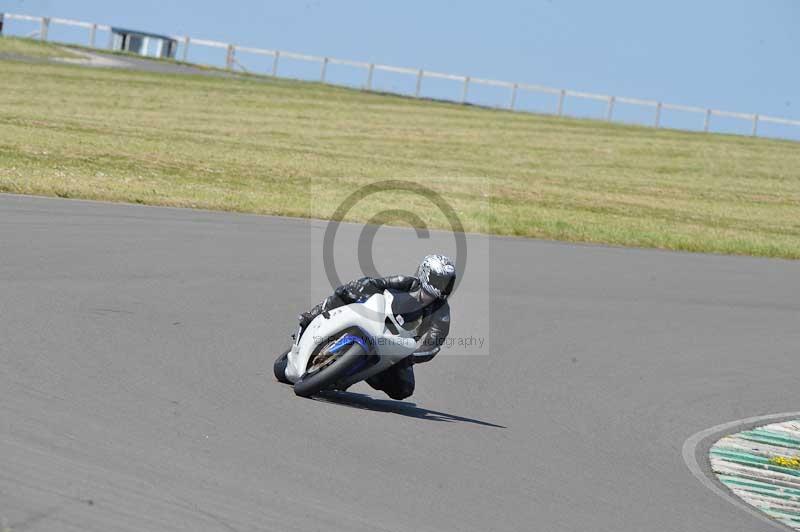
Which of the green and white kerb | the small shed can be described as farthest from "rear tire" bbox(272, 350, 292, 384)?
the small shed

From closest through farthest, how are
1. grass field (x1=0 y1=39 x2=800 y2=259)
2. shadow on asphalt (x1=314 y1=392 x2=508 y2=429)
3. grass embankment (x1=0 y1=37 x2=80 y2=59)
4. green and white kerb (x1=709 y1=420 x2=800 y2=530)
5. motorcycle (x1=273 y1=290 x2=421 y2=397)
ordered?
green and white kerb (x1=709 y1=420 x2=800 y2=530) < motorcycle (x1=273 y1=290 x2=421 y2=397) < shadow on asphalt (x1=314 y1=392 x2=508 y2=429) < grass field (x1=0 y1=39 x2=800 y2=259) < grass embankment (x1=0 y1=37 x2=80 y2=59)

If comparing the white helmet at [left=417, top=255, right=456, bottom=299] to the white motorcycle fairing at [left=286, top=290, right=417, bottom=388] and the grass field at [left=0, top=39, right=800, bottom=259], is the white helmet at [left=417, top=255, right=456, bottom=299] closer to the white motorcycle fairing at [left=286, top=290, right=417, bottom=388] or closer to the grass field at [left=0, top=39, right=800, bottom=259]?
the white motorcycle fairing at [left=286, top=290, right=417, bottom=388]

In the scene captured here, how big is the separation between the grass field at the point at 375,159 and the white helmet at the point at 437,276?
39.3 feet

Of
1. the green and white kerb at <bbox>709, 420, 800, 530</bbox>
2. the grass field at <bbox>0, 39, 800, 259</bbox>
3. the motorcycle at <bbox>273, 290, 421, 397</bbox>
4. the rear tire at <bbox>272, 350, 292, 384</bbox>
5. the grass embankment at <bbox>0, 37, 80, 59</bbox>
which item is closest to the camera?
the green and white kerb at <bbox>709, 420, 800, 530</bbox>

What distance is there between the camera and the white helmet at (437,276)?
8.80 metres

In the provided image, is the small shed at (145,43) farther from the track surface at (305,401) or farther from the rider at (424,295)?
the rider at (424,295)

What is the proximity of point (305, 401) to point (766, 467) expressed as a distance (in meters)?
3.48

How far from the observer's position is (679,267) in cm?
2067

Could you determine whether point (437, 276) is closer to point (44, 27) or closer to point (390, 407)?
point (390, 407)

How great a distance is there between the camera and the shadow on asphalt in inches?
367

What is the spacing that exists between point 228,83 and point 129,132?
1857cm

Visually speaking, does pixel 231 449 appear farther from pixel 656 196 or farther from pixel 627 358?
pixel 656 196

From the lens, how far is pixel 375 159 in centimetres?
3462

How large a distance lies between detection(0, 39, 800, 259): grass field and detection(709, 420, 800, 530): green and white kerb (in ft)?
39.5
